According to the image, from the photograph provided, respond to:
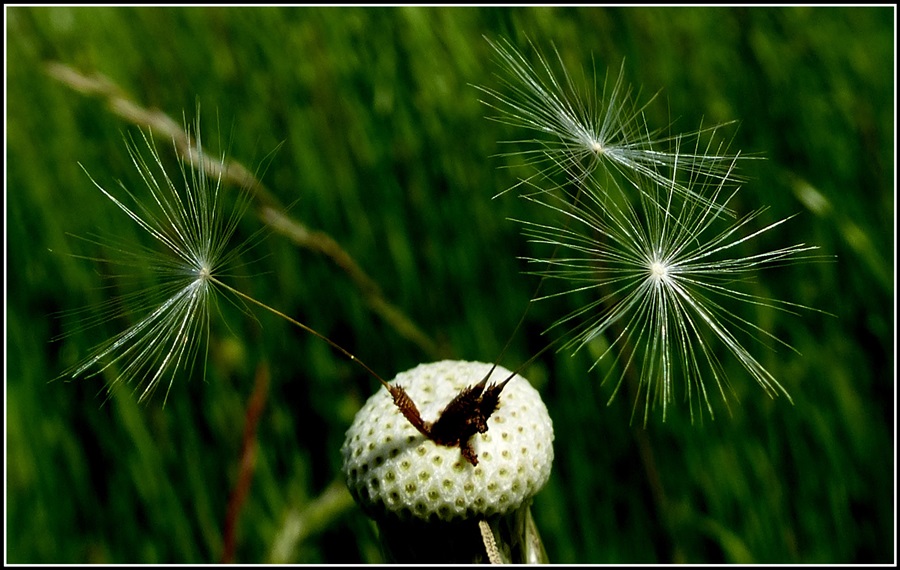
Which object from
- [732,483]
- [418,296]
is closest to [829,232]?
[732,483]

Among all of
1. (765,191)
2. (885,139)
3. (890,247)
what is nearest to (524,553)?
(765,191)

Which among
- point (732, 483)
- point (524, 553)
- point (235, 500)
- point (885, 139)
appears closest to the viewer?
point (524, 553)

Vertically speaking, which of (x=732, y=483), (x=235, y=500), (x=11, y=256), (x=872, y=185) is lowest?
(x=732, y=483)

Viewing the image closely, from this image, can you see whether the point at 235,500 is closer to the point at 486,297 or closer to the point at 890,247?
the point at 486,297

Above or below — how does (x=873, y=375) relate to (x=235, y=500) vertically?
below

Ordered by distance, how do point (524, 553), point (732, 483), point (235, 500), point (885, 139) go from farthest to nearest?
point (885, 139) → point (732, 483) → point (235, 500) → point (524, 553)

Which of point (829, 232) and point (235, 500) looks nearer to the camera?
point (235, 500)
